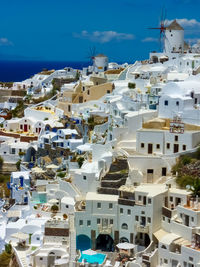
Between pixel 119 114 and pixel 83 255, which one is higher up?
pixel 119 114

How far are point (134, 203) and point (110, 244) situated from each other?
141 inches

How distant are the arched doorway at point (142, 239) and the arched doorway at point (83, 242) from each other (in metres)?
3.21

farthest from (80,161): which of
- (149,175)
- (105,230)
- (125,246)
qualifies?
(125,246)

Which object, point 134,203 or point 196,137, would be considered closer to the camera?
point 134,203

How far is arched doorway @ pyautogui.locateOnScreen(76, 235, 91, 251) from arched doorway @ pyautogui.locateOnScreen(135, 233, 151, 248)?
10.5ft

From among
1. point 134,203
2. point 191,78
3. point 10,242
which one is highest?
point 191,78

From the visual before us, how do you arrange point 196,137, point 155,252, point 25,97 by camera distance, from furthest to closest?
point 25,97 < point 196,137 < point 155,252

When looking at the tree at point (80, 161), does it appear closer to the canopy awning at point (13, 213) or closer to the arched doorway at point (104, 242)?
the canopy awning at point (13, 213)

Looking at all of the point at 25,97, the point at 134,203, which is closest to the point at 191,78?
the point at 134,203

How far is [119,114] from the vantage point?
1821 inches

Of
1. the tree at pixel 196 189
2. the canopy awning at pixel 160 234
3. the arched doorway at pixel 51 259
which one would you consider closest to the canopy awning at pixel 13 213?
the arched doorway at pixel 51 259

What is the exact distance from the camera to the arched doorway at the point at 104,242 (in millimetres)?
35312

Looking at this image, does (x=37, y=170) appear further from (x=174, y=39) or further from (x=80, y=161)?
(x=174, y=39)

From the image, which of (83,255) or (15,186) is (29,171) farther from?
(83,255)
